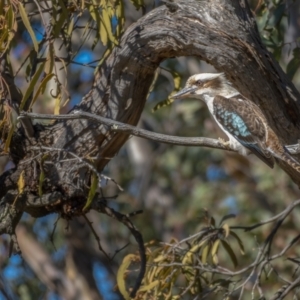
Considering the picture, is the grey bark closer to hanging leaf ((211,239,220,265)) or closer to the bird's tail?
the bird's tail

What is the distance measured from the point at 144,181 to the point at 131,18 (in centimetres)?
200

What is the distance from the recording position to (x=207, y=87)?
4770mm

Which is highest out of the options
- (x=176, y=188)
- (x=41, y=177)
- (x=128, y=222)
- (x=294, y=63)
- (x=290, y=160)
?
(x=294, y=63)

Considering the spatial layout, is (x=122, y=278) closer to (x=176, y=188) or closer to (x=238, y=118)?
(x=238, y=118)

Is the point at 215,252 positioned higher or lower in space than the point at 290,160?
lower

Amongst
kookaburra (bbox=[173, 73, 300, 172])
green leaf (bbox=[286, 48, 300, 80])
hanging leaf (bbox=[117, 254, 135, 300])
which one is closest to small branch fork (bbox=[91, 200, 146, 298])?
hanging leaf (bbox=[117, 254, 135, 300])

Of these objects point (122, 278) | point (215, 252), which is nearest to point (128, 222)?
point (122, 278)

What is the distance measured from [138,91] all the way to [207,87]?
0.89 meters

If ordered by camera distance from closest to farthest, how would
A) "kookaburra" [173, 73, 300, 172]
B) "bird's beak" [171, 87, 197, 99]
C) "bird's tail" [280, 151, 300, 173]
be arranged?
"bird's tail" [280, 151, 300, 173] → "kookaburra" [173, 73, 300, 172] → "bird's beak" [171, 87, 197, 99]

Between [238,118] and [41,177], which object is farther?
[238,118]

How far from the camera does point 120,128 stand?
3373 mm

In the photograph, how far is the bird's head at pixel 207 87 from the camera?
4.69m

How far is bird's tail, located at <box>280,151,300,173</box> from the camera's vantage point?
13.1ft

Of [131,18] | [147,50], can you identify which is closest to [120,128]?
[147,50]
